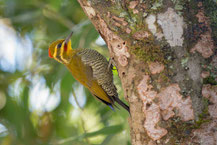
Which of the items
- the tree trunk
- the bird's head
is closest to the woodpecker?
the bird's head

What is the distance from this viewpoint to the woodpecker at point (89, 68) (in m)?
3.98

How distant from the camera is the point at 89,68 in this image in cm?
418

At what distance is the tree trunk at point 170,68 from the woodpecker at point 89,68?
1.48 metres

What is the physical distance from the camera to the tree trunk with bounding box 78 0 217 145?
211 centimetres

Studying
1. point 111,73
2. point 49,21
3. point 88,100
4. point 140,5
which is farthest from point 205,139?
point 49,21

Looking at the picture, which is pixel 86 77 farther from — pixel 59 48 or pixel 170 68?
pixel 170 68

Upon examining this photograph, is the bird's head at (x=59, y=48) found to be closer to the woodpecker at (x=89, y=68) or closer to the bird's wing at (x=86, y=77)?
the woodpecker at (x=89, y=68)

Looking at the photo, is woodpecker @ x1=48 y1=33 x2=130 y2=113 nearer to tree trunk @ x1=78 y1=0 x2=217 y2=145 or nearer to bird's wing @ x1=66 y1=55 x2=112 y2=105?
bird's wing @ x1=66 y1=55 x2=112 y2=105

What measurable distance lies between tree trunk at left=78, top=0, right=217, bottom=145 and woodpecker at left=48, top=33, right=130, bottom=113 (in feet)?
4.84

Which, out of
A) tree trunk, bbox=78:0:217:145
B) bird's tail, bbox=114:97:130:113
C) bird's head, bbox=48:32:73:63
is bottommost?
bird's tail, bbox=114:97:130:113

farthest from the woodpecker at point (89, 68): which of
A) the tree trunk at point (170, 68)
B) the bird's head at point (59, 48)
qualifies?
the tree trunk at point (170, 68)

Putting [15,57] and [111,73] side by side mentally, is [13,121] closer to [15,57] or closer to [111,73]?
[15,57]

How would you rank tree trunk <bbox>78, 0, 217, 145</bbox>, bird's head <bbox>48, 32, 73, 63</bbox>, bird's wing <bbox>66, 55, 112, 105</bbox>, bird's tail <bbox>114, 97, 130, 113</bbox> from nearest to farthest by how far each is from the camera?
1. tree trunk <bbox>78, 0, 217, 145</bbox>
2. bird's tail <bbox>114, 97, 130, 113</bbox>
3. bird's wing <bbox>66, 55, 112, 105</bbox>
4. bird's head <bbox>48, 32, 73, 63</bbox>

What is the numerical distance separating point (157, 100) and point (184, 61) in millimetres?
350
